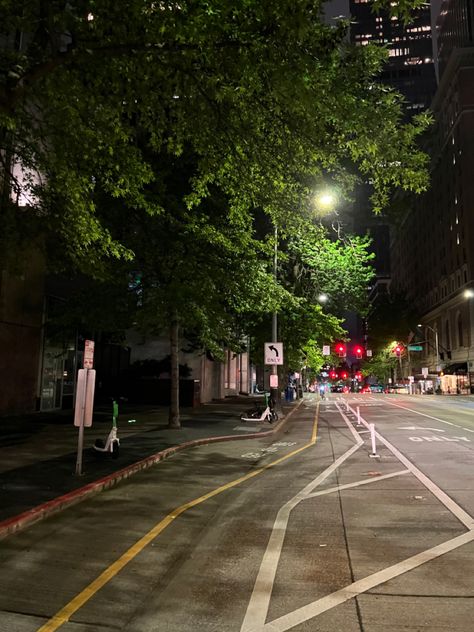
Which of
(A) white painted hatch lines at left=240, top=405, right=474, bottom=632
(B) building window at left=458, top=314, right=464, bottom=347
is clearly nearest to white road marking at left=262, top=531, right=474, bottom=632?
(A) white painted hatch lines at left=240, top=405, right=474, bottom=632

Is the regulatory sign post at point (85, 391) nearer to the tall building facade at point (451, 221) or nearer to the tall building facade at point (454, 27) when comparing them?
the tall building facade at point (451, 221)

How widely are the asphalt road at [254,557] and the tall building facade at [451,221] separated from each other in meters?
62.5

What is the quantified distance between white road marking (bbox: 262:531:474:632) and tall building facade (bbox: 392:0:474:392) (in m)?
64.7

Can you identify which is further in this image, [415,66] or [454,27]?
[415,66]

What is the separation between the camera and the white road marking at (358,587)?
162 inches

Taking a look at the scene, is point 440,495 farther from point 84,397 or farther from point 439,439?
point 439,439

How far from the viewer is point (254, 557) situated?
18.9 ft

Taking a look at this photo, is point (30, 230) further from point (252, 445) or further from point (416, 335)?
point (416, 335)

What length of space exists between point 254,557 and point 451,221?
83.4 m

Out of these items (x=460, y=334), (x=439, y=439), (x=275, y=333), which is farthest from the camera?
(x=460, y=334)

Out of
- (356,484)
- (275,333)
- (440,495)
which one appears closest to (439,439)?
(356,484)

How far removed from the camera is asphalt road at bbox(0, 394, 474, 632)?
426 centimetres

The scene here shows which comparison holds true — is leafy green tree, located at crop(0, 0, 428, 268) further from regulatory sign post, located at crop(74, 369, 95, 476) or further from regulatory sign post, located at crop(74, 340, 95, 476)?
regulatory sign post, located at crop(74, 369, 95, 476)

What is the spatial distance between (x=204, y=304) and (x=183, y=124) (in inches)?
361
